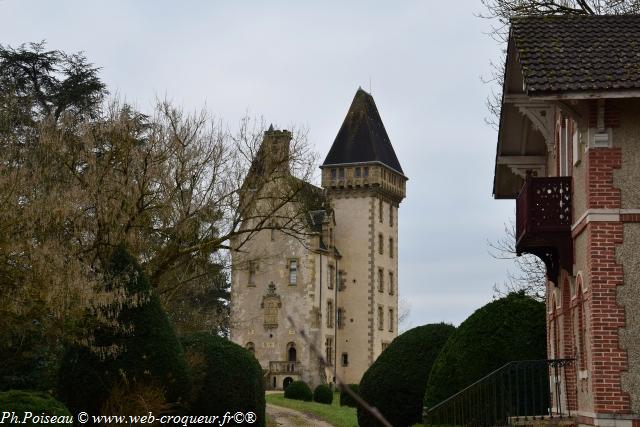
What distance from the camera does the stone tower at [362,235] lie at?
7206cm

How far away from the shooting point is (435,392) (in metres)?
21.4

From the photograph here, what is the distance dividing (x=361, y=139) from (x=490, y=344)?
5506cm

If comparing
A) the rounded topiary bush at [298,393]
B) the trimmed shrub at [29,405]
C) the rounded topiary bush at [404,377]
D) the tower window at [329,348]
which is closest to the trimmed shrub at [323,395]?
the rounded topiary bush at [298,393]

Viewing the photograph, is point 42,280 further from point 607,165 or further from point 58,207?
point 607,165

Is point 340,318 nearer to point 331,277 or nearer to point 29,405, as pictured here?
point 331,277

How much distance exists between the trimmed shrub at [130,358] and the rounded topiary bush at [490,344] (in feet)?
18.9

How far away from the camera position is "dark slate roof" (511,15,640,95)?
48.1 feet

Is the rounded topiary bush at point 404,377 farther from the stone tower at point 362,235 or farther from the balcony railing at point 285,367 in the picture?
the stone tower at point 362,235

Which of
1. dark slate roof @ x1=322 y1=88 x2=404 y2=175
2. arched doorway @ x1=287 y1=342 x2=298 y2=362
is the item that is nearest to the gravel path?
arched doorway @ x1=287 y1=342 x2=298 y2=362

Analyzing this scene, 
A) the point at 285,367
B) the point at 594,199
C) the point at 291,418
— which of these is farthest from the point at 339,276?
the point at 594,199

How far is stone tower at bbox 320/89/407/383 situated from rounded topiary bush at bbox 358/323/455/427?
44715 mm

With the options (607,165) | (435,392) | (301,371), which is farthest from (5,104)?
(301,371)

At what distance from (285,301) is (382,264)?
32.2 feet

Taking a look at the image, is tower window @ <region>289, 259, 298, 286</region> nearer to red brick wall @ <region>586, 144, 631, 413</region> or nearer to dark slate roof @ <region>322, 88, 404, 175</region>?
dark slate roof @ <region>322, 88, 404, 175</region>
